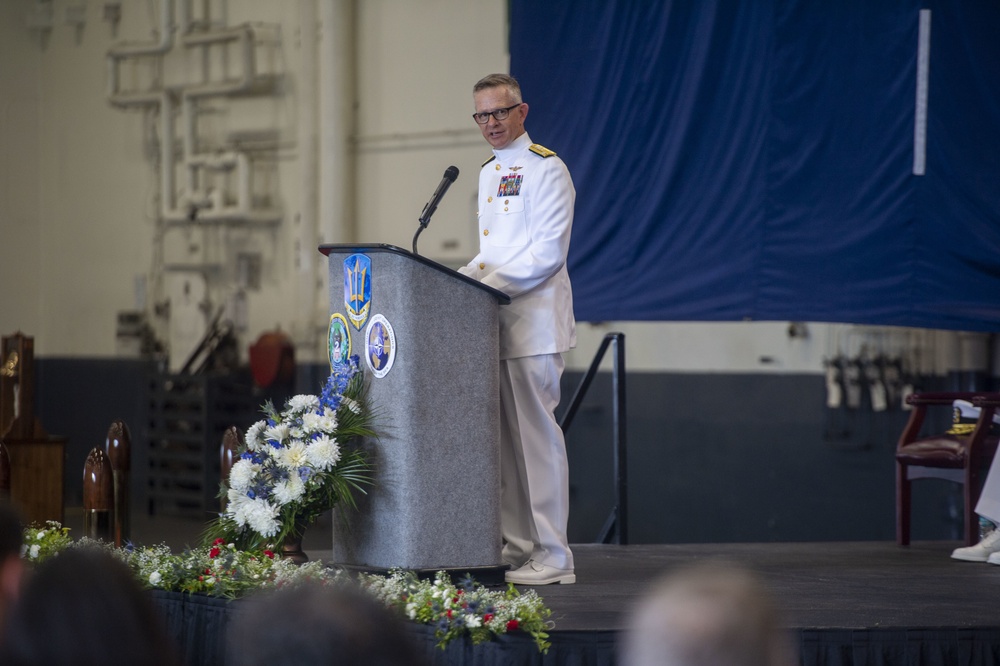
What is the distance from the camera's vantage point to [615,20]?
5520mm

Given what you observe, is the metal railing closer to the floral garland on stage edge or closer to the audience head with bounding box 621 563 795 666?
the floral garland on stage edge

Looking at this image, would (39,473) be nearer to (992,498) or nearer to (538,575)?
(538,575)

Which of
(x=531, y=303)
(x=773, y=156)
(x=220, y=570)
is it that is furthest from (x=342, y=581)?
(x=773, y=156)

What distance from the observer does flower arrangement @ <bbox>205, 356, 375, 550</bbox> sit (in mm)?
2865

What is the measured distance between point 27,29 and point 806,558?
309 inches

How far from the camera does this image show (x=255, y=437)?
9.85 feet

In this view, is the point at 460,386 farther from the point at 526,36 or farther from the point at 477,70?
the point at 477,70

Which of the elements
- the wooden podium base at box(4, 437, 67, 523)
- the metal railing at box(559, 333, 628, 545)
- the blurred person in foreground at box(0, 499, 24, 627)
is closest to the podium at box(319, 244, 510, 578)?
the blurred person in foreground at box(0, 499, 24, 627)

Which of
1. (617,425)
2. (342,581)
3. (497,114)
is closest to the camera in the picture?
(342,581)

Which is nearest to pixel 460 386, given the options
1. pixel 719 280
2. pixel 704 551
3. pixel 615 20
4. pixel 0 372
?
pixel 704 551

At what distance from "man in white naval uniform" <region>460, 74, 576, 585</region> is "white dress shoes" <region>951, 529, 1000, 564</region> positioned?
5.15 ft

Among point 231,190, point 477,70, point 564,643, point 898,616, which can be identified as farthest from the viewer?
point 231,190

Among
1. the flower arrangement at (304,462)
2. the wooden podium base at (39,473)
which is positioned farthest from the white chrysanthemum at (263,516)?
the wooden podium base at (39,473)

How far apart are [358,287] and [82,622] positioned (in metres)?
1.98
